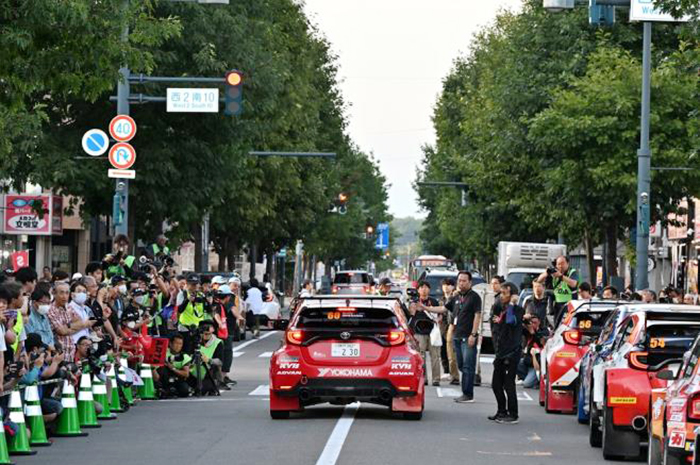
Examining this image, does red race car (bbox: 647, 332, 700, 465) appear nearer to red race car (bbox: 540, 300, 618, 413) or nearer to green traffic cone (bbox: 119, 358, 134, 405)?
red race car (bbox: 540, 300, 618, 413)

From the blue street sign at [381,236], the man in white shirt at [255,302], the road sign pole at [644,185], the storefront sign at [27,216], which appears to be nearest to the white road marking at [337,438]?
the storefront sign at [27,216]

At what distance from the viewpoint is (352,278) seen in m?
65.2

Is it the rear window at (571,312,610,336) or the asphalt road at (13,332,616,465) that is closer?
the asphalt road at (13,332,616,465)

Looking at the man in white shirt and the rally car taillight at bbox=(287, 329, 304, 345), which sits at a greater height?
the rally car taillight at bbox=(287, 329, 304, 345)

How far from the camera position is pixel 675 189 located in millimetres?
43781

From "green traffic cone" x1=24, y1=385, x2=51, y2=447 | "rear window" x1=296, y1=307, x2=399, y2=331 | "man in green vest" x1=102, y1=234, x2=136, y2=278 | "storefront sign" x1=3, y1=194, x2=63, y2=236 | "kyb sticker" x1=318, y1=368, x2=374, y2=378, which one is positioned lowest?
"green traffic cone" x1=24, y1=385, x2=51, y2=447

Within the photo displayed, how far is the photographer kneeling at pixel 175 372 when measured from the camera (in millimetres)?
24541

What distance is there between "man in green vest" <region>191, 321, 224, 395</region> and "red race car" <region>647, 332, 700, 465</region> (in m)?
11.9

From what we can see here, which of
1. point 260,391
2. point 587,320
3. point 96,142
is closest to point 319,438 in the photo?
point 587,320

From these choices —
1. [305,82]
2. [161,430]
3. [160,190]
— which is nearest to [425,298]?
[161,430]

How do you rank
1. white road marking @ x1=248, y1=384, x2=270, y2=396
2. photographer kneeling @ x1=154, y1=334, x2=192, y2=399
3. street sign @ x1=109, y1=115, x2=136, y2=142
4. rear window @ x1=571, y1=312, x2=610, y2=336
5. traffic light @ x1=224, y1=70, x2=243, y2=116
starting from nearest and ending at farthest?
rear window @ x1=571, y1=312, x2=610, y2=336, photographer kneeling @ x1=154, y1=334, x2=192, y2=399, white road marking @ x1=248, y1=384, x2=270, y2=396, traffic light @ x1=224, y1=70, x2=243, y2=116, street sign @ x1=109, y1=115, x2=136, y2=142

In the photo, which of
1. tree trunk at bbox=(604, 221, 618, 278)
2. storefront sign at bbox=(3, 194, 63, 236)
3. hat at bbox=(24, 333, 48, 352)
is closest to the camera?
hat at bbox=(24, 333, 48, 352)

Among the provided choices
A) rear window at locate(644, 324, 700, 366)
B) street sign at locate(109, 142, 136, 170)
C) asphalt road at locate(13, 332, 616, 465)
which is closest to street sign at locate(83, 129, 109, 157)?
street sign at locate(109, 142, 136, 170)

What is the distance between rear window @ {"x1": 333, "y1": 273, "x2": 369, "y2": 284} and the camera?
6456 centimetres
